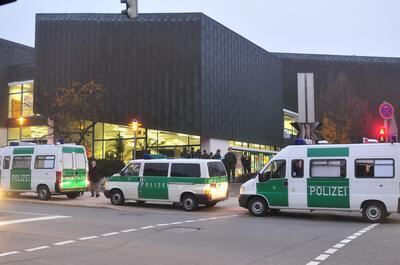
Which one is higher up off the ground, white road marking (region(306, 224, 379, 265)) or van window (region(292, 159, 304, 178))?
van window (region(292, 159, 304, 178))

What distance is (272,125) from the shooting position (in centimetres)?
4781

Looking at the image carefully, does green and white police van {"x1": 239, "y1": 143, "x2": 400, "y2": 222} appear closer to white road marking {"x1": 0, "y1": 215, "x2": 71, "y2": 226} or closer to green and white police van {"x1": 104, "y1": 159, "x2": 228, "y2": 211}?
green and white police van {"x1": 104, "y1": 159, "x2": 228, "y2": 211}

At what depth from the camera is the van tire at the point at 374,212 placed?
1585cm

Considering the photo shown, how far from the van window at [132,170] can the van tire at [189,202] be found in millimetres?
2392

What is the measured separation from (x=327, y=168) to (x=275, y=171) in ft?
5.54

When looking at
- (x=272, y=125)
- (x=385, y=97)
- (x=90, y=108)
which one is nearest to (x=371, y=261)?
(x=90, y=108)

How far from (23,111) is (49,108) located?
11229mm

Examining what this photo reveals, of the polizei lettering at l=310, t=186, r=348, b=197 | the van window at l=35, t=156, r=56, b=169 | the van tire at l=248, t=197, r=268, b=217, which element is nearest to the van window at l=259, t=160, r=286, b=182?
the van tire at l=248, t=197, r=268, b=217

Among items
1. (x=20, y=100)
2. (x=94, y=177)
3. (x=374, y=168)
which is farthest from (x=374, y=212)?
(x=20, y=100)

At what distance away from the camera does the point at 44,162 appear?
24.2 m

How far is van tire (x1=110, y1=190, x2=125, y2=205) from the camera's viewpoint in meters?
21.6

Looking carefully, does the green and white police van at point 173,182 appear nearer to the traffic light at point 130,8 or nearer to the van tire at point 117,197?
the van tire at point 117,197

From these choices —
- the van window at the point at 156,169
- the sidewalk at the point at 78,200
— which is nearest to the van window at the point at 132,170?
the van window at the point at 156,169

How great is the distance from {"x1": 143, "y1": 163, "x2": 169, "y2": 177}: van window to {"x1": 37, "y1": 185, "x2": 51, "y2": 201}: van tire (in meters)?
5.69
